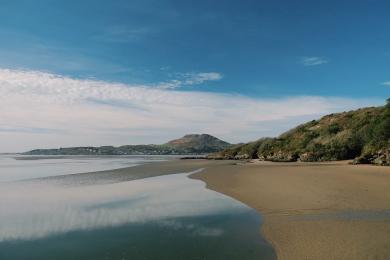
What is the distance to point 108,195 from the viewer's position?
→ 17656 millimetres

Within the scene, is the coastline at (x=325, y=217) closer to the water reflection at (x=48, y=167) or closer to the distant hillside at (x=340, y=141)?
the distant hillside at (x=340, y=141)

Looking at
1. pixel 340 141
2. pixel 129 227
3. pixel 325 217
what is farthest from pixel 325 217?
pixel 340 141

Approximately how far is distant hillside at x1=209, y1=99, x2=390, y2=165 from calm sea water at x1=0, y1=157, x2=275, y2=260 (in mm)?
22816

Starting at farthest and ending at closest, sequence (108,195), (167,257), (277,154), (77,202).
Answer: (277,154) < (108,195) < (77,202) < (167,257)

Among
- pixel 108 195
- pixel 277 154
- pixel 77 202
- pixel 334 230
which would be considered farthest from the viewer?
pixel 277 154

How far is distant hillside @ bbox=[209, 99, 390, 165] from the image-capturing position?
36.5 m

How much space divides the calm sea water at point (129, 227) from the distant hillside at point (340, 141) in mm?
22816

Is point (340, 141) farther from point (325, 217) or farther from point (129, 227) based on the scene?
point (129, 227)

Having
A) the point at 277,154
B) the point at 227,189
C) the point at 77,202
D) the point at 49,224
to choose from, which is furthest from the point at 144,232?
the point at 277,154

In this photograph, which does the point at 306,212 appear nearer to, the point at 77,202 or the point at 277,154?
the point at 77,202

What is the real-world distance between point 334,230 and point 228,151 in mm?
74560

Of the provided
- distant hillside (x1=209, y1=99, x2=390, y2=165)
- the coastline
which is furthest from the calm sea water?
distant hillside (x1=209, y1=99, x2=390, y2=165)

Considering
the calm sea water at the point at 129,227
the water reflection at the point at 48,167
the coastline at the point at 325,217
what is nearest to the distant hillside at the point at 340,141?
the coastline at the point at 325,217

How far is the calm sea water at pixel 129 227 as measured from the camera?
8352 mm
